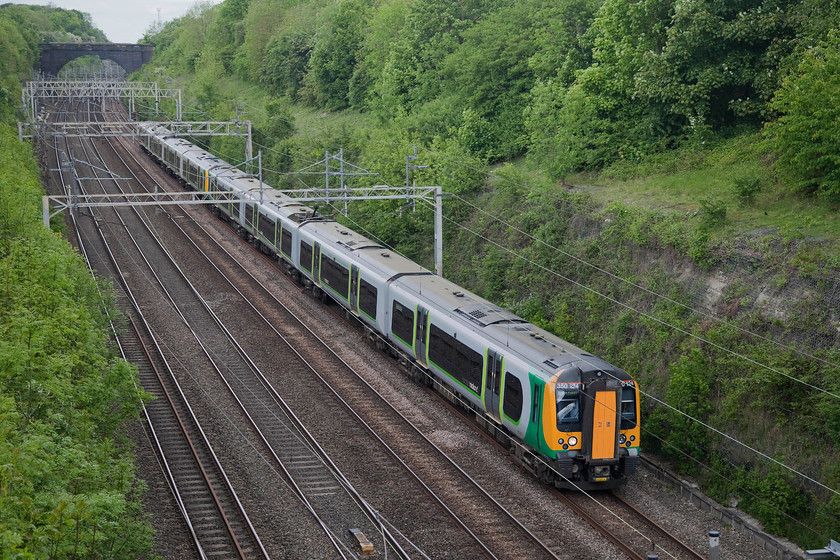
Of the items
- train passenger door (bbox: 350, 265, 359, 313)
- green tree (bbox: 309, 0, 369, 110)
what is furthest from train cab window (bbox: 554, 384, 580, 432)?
green tree (bbox: 309, 0, 369, 110)

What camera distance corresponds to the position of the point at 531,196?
95.6 feet

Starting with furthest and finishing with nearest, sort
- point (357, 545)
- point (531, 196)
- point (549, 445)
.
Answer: point (531, 196) → point (549, 445) → point (357, 545)

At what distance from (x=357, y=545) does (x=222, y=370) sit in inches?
420

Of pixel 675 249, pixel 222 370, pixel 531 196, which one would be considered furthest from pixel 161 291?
pixel 675 249

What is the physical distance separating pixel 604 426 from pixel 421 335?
6.70 metres

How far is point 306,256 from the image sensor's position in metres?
31.9

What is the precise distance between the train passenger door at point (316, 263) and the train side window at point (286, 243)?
2.90 metres

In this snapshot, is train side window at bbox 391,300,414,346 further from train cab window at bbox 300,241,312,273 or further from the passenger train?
train cab window at bbox 300,241,312,273

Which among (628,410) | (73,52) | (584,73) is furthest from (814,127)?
(73,52)

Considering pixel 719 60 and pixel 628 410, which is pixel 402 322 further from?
pixel 719 60

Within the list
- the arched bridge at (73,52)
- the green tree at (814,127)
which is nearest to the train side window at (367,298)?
the green tree at (814,127)

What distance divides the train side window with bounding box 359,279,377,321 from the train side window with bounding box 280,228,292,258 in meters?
7.79

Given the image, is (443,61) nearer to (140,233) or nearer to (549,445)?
(140,233)

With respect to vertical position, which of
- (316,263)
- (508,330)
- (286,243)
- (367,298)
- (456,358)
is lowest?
(456,358)
